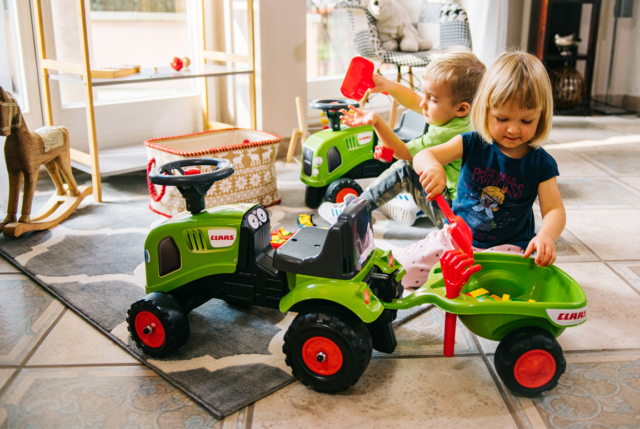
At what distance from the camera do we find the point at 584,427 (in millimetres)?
833

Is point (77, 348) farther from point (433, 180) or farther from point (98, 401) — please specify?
point (433, 180)

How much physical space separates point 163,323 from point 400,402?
1.38 feet

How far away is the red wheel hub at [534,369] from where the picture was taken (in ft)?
2.86

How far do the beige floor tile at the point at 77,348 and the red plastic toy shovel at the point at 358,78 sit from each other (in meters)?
0.91

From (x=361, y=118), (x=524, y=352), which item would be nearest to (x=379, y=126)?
(x=361, y=118)

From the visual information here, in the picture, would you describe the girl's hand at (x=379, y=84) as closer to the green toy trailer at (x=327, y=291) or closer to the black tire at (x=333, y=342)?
the green toy trailer at (x=327, y=291)

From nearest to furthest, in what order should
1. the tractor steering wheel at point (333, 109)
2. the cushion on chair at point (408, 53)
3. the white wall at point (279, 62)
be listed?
the tractor steering wheel at point (333, 109) < the white wall at point (279, 62) < the cushion on chair at point (408, 53)

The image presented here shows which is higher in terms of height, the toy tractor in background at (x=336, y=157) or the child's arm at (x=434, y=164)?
the child's arm at (x=434, y=164)

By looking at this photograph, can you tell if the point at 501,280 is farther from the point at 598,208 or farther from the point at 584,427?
the point at 598,208

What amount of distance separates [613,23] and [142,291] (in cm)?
365

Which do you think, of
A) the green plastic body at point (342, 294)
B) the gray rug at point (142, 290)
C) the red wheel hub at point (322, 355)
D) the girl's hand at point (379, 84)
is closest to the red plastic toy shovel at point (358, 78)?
the girl's hand at point (379, 84)

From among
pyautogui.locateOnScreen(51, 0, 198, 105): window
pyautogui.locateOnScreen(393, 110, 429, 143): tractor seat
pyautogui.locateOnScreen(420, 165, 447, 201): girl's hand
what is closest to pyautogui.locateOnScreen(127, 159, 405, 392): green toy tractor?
Answer: pyautogui.locateOnScreen(420, 165, 447, 201): girl's hand

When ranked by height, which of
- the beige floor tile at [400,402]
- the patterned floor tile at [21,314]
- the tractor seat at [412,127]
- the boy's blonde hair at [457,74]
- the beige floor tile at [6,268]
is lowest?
the beige floor tile at [400,402]

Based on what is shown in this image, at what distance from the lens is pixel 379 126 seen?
1252 millimetres
